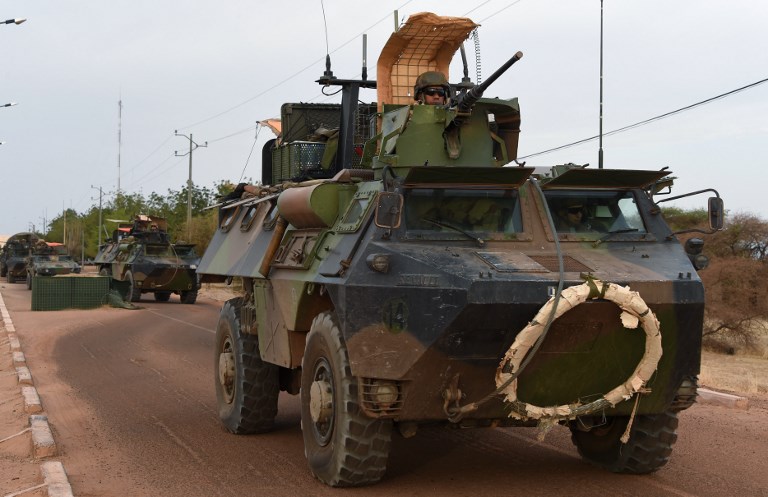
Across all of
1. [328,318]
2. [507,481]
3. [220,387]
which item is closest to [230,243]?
[220,387]

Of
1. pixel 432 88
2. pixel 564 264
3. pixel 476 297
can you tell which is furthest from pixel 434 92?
pixel 476 297

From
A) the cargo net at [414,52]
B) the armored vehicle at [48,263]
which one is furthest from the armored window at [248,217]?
the armored vehicle at [48,263]

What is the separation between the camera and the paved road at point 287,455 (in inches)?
275

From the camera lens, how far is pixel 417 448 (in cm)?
837

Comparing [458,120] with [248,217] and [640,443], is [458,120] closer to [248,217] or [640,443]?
[640,443]

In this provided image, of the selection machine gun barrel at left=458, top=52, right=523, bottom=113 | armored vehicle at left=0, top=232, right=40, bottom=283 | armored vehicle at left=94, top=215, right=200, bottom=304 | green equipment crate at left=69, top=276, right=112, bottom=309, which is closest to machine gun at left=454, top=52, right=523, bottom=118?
machine gun barrel at left=458, top=52, right=523, bottom=113

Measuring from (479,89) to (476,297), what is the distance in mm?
1837

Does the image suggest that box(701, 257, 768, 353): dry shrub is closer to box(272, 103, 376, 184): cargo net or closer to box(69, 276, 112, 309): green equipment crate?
box(272, 103, 376, 184): cargo net

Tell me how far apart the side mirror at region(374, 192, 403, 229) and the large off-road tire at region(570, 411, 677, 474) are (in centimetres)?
193

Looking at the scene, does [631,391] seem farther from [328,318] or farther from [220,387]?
[220,387]

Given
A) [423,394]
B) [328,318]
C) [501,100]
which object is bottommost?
[423,394]

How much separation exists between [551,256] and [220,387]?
4153 mm

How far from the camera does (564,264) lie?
658 centimetres

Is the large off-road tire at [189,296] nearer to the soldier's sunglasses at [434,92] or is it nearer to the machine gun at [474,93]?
the soldier's sunglasses at [434,92]
